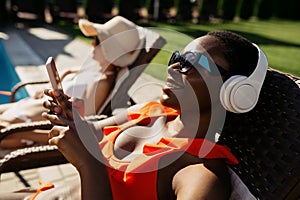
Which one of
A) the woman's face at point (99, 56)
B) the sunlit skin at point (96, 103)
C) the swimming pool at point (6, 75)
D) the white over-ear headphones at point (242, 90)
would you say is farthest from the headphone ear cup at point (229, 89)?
the swimming pool at point (6, 75)

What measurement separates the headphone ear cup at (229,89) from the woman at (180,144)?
0.03m

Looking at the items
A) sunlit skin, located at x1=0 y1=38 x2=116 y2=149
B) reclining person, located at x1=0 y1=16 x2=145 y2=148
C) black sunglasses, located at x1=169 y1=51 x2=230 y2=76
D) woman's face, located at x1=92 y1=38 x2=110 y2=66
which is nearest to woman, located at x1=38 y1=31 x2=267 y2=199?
black sunglasses, located at x1=169 y1=51 x2=230 y2=76

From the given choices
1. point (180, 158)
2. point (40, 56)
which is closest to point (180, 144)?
point (180, 158)

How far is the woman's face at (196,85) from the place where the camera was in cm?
161

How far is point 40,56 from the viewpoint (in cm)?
795

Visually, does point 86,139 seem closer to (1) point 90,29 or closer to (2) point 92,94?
(2) point 92,94

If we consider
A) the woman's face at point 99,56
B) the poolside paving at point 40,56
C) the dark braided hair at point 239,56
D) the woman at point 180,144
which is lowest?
the poolside paving at point 40,56

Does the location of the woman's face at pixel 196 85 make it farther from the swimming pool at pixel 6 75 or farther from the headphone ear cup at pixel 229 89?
the swimming pool at pixel 6 75

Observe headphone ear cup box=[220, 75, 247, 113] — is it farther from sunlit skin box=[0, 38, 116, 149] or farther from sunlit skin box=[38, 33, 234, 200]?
sunlit skin box=[0, 38, 116, 149]

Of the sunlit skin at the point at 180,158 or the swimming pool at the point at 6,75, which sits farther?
the swimming pool at the point at 6,75

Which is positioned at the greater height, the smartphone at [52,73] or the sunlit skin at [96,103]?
the smartphone at [52,73]

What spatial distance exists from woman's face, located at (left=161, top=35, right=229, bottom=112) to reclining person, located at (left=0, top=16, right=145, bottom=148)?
130 centimetres

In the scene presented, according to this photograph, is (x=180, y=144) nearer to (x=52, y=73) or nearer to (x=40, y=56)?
(x=52, y=73)

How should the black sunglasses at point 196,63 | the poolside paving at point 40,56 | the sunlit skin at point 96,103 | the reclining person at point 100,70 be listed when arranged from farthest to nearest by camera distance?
the poolside paving at point 40,56, the reclining person at point 100,70, the sunlit skin at point 96,103, the black sunglasses at point 196,63
